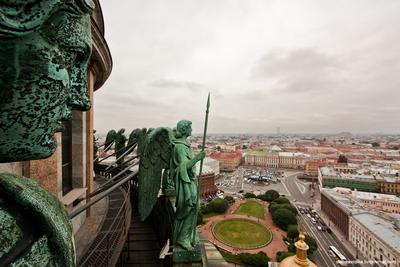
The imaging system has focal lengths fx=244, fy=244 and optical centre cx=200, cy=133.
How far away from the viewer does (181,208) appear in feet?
12.5

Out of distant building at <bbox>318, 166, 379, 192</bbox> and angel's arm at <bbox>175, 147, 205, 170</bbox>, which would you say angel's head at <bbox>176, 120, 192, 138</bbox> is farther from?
distant building at <bbox>318, 166, 379, 192</bbox>

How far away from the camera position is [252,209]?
135 feet

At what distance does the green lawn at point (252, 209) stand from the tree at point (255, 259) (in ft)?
44.3

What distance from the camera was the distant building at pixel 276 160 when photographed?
9225 centimetres

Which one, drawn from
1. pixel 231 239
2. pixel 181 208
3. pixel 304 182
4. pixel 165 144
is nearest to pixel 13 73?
pixel 181 208

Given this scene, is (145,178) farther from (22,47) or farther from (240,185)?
(240,185)

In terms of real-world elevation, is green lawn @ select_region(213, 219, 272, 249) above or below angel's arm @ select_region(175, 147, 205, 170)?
below

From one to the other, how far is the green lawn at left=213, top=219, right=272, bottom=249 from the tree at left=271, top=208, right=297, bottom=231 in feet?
8.85

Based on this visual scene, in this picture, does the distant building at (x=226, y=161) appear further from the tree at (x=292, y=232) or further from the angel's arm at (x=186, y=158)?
the angel's arm at (x=186, y=158)

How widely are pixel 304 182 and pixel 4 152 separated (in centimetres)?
7715

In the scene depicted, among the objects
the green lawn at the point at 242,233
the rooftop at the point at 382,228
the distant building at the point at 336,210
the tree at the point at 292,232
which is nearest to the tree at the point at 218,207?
the green lawn at the point at 242,233

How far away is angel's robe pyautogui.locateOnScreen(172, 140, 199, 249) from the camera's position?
12.4 ft

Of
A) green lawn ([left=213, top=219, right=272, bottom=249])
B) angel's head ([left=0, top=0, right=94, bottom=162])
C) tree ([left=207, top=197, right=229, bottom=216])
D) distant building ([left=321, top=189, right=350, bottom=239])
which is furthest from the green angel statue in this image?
distant building ([left=321, top=189, right=350, bottom=239])

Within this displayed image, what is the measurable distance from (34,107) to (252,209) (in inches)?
1704
